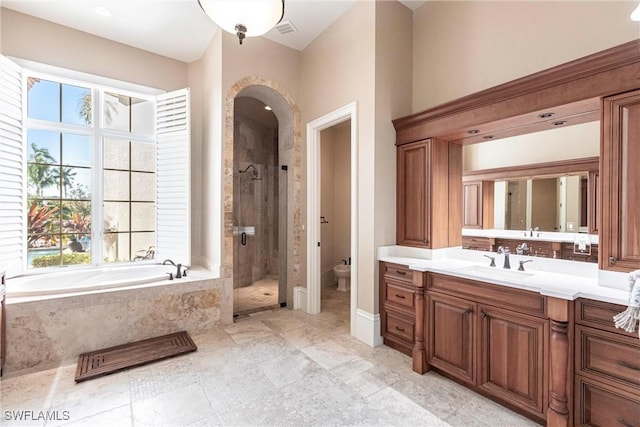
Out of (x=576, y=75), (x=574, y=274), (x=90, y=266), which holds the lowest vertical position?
(x=90, y=266)

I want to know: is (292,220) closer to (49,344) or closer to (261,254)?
(261,254)

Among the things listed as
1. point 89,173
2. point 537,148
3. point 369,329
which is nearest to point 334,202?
point 369,329

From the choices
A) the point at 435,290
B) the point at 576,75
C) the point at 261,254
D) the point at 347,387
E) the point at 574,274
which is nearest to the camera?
the point at 576,75

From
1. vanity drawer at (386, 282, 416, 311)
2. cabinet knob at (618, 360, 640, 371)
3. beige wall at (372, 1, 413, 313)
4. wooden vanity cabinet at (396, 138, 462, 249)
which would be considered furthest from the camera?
beige wall at (372, 1, 413, 313)

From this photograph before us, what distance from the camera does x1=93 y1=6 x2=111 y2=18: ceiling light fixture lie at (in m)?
2.92

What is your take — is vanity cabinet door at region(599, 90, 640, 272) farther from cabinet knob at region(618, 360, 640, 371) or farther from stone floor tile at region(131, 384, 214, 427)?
stone floor tile at region(131, 384, 214, 427)

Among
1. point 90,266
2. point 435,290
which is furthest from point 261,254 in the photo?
point 435,290

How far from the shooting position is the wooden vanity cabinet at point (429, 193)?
8.81ft

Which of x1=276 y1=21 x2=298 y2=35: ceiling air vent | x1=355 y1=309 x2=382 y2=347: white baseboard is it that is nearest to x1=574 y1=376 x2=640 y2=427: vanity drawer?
x1=355 y1=309 x2=382 y2=347: white baseboard

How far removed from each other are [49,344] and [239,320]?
5.45 ft

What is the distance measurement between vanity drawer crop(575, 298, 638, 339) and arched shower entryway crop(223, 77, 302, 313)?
2794mm

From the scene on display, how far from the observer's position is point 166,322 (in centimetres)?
293

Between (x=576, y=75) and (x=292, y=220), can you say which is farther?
(x=292, y=220)

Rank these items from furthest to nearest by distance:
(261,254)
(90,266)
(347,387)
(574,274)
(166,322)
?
(261,254) < (90,266) < (166,322) < (347,387) < (574,274)
